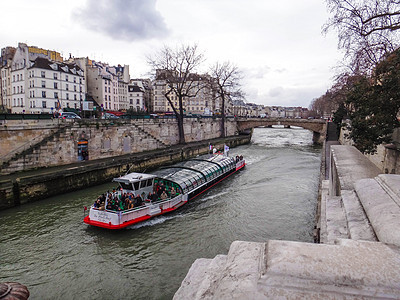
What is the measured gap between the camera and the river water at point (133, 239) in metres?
9.77

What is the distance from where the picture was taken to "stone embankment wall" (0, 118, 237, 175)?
66.3 feet

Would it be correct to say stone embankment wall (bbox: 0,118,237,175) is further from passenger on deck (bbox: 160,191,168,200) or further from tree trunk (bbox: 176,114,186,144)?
passenger on deck (bbox: 160,191,168,200)

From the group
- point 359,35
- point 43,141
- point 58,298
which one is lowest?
point 58,298

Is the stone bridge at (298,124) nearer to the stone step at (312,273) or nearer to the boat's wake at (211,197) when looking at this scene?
the boat's wake at (211,197)

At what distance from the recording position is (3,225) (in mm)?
14070

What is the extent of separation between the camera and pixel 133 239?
13.1 meters

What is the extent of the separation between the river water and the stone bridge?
1290 inches

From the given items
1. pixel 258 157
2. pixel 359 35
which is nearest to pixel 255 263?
pixel 359 35

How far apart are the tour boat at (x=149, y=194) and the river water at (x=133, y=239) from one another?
0.51m

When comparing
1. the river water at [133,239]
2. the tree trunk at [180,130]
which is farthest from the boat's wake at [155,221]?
the tree trunk at [180,130]

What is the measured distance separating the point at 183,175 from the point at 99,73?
153 ft

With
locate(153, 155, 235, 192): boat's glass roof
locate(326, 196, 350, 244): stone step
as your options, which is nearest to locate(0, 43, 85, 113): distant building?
locate(153, 155, 235, 192): boat's glass roof

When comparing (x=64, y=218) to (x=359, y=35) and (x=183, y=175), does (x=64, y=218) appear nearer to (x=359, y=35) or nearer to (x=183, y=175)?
(x=183, y=175)

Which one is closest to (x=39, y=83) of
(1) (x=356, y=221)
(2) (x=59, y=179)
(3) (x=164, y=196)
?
(2) (x=59, y=179)
